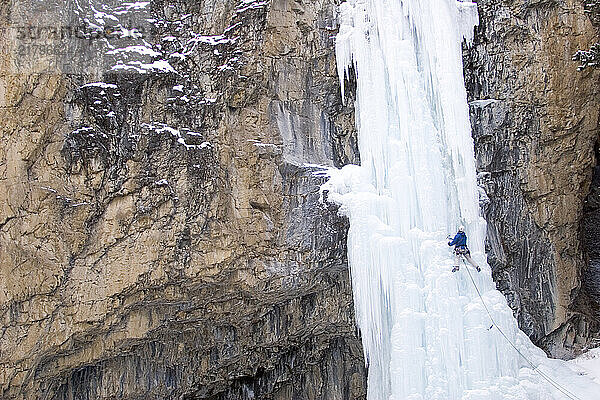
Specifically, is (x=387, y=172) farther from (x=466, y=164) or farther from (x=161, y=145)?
(x=161, y=145)

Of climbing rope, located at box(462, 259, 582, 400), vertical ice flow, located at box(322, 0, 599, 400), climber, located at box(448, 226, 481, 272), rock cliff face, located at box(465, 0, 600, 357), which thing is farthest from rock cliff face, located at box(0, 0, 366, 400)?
rock cliff face, located at box(465, 0, 600, 357)

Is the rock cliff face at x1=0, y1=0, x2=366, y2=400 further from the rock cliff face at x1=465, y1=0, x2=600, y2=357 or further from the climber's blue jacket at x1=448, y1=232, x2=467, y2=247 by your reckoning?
the rock cliff face at x1=465, y1=0, x2=600, y2=357

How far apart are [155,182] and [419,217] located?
4502 millimetres

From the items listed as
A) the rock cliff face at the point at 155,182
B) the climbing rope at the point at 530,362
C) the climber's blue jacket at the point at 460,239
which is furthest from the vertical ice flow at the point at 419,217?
the rock cliff face at the point at 155,182

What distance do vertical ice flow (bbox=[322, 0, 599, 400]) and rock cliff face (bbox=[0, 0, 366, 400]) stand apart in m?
0.56

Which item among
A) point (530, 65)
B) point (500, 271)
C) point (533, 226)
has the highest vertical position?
point (530, 65)

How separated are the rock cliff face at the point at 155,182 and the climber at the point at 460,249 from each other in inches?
77.6

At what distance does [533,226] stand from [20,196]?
29.2 ft

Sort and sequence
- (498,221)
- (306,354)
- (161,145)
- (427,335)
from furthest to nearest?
(306,354), (498,221), (161,145), (427,335)

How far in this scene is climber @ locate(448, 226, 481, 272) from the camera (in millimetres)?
8719

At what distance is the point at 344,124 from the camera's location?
32.8 ft

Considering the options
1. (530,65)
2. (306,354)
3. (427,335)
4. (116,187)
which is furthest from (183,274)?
(530,65)

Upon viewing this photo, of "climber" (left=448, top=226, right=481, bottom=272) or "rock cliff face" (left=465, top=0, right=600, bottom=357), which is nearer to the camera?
"climber" (left=448, top=226, right=481, bottom=272)

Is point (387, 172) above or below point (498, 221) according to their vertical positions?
above
